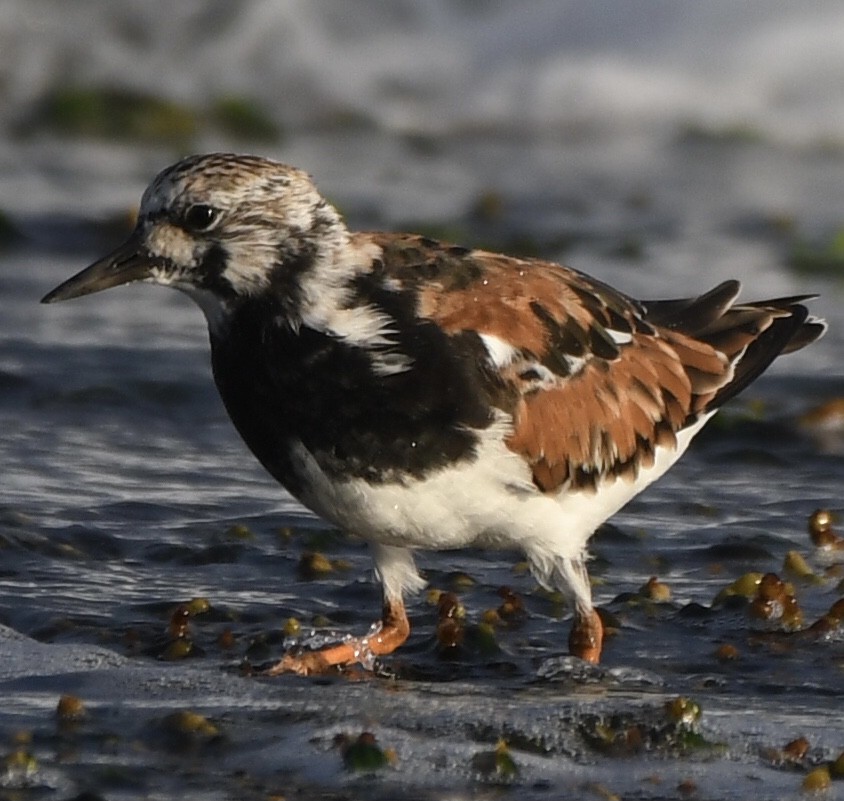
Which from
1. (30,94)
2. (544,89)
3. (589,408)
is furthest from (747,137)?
(589,408)

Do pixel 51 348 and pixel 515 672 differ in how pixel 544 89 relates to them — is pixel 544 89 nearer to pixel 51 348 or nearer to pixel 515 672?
pixel 51 348

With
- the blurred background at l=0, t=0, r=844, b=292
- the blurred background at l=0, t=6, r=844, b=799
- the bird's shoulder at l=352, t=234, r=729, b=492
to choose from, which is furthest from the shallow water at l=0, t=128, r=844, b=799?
the blurred background at l=0, t=0, r=844, b=292

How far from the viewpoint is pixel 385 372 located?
12.8ft

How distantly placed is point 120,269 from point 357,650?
1.00 meters

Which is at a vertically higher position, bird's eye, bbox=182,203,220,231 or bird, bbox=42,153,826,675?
bird's eye, bbox=182,203,220,231

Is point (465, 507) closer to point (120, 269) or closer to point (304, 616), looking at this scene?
point (304, 616)

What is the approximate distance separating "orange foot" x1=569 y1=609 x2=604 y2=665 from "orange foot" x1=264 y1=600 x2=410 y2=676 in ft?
1.25

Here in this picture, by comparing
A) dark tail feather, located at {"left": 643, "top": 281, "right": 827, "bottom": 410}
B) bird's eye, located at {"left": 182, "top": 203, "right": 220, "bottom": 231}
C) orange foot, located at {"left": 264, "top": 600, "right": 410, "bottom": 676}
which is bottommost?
orange foot, located at {"left": 264, "top": 600, "right": 410, "bottom": 676}

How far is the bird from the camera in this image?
12.9 feet

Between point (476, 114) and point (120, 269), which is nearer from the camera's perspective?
point (120, 269)

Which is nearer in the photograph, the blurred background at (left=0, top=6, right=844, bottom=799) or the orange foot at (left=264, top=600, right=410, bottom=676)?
the blurred background at (left=0, top=6, right=844, bottom=799)

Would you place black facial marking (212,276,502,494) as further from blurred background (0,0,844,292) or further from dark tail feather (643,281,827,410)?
blurred background (0,0,844,292)

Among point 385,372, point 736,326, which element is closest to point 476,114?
point 736,326

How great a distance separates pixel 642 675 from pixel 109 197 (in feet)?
17.7
